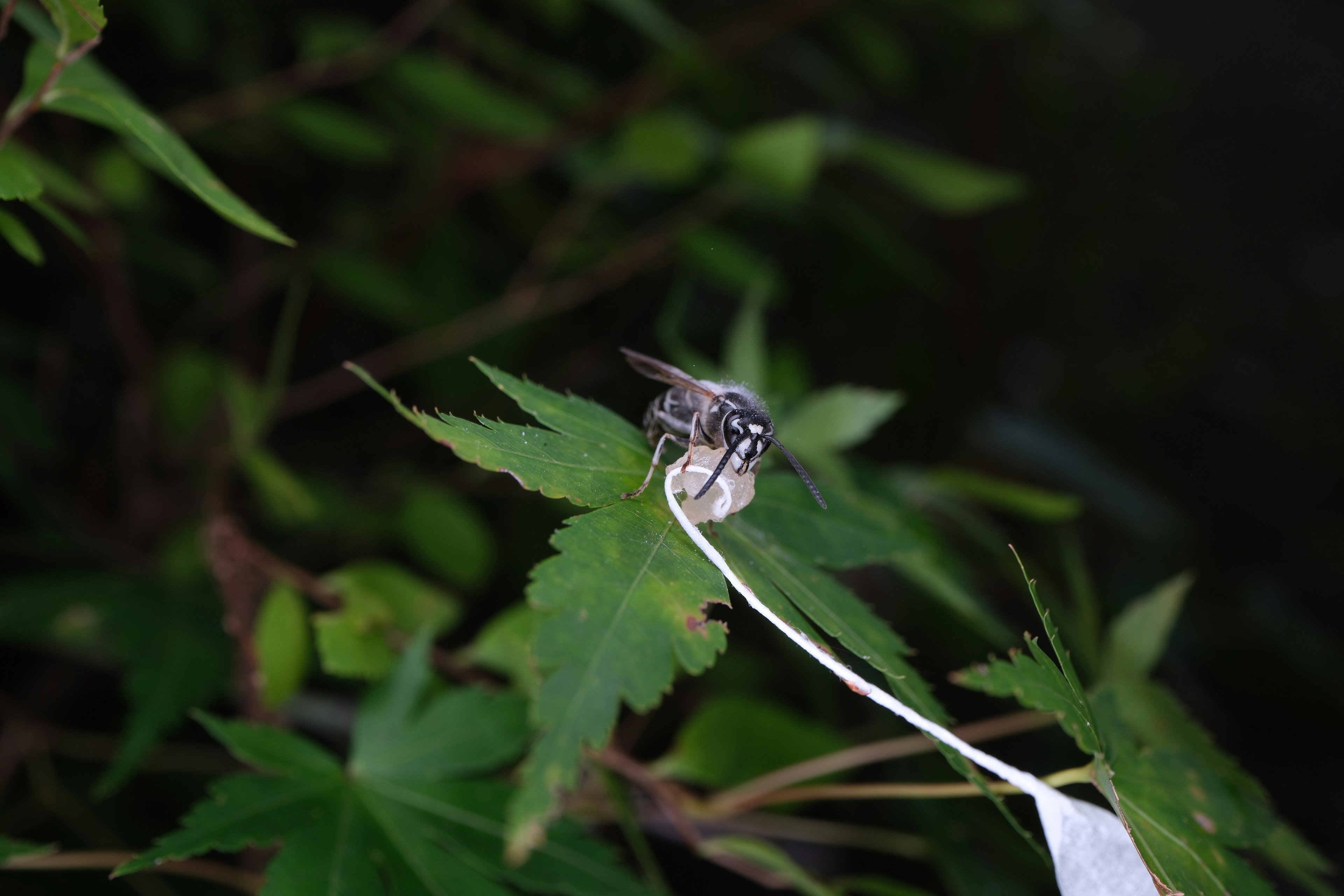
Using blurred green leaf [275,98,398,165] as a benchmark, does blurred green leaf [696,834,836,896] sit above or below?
below

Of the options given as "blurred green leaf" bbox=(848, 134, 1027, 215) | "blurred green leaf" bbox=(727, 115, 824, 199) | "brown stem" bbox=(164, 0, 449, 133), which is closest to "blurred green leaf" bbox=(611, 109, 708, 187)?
"blurred green leaf" bbox=(727, 115, 824, 199)

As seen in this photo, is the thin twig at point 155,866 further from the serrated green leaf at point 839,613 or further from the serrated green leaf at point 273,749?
the serrated green leaf at point 839,613

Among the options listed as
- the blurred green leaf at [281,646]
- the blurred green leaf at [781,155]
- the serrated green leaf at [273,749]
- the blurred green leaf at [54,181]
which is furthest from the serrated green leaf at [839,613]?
the blurred green leaf at [781,155]

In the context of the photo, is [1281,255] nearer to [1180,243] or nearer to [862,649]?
[1180,243]

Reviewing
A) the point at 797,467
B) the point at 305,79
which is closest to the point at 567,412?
the point at 797,467

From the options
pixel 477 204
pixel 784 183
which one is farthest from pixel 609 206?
pixel 784 183

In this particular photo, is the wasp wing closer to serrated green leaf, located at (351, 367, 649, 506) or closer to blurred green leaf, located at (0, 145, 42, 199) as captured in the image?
serrated green leaf, located at (351, 367, 649, 506)
